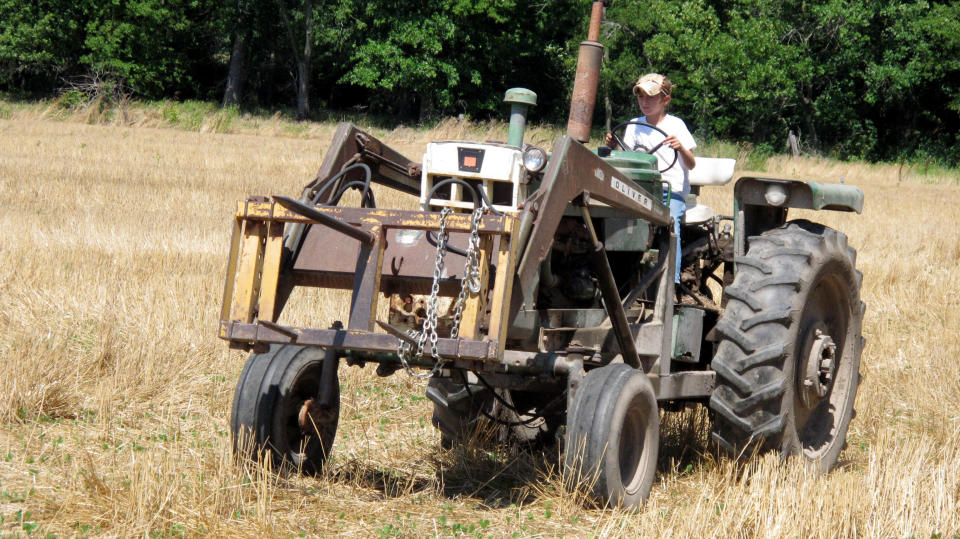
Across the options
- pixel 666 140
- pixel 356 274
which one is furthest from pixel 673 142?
pixel 356 274

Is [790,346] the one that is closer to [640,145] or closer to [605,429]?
[605,429]

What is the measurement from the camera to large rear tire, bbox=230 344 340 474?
4891 mm

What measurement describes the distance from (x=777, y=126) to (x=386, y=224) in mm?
38205

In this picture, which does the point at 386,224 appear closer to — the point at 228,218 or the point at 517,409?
the point at 517,409

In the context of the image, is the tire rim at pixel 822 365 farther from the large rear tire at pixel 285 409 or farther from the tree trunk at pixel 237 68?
the tree trunk at pixel 237 68

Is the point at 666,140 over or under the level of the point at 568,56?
under

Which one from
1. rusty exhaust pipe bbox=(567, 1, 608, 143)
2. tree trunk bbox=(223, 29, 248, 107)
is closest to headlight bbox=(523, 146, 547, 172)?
rusty exhaust pipe bbox=(567, 1, 608, 143)

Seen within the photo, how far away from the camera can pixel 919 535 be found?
4414mm

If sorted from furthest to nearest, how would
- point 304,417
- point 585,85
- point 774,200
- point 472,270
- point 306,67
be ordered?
point 306,67 < point 774,200 < point 585,85 < point 304,417 < point 472,270

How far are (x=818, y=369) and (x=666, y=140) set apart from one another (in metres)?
1.48

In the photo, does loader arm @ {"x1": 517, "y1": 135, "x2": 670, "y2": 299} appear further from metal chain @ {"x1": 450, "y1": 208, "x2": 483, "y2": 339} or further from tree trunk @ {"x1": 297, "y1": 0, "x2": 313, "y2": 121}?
tree trunk @ {"x1": 297, "y1": 0, "x2": 313, "y2": 121}

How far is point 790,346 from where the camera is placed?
516 cm

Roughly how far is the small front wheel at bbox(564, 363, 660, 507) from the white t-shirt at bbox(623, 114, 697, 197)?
1603 mm

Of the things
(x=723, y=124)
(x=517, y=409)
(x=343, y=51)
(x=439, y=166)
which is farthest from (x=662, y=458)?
(x=343, y=51)
